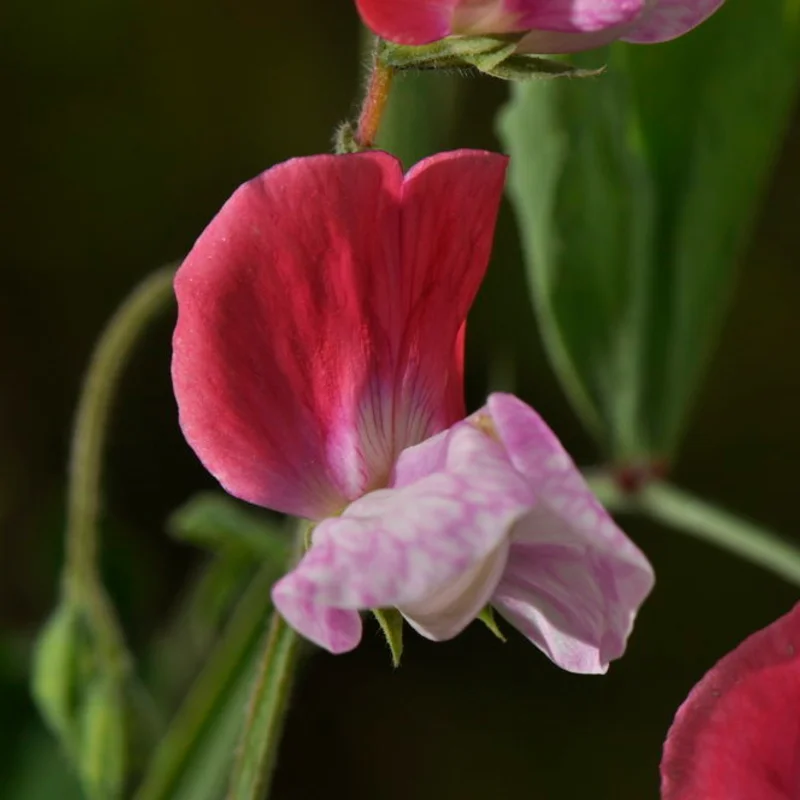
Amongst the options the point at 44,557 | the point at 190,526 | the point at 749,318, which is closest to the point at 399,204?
the point at 190,526

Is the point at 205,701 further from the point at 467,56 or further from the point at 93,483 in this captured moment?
the point at 467,56

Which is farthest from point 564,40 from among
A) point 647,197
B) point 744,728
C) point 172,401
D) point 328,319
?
point 172,401

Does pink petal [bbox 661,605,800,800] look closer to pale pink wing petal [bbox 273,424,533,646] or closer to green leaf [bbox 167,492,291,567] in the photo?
pale pink wing petal [bbox 273,424,533,646]

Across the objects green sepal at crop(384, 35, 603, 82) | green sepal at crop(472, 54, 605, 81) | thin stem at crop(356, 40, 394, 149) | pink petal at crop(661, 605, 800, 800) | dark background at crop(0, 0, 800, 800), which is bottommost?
dark background at crop(0, 0, 800, 800)

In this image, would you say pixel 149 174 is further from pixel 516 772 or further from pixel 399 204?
pixel 399 204

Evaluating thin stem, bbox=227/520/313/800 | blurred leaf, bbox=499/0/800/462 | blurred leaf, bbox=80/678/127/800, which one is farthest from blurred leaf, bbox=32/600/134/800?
blurred leaf, bbox=499/0/800/462

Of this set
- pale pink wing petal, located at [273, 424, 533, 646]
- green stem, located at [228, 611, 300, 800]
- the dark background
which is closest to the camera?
pale pink wing petal, located at [273, 424, 533, 646]

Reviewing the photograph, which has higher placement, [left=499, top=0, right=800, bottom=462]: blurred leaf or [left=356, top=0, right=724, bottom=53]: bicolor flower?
[left=356, top=0, right=724, bottom=53]: bicolor flower
